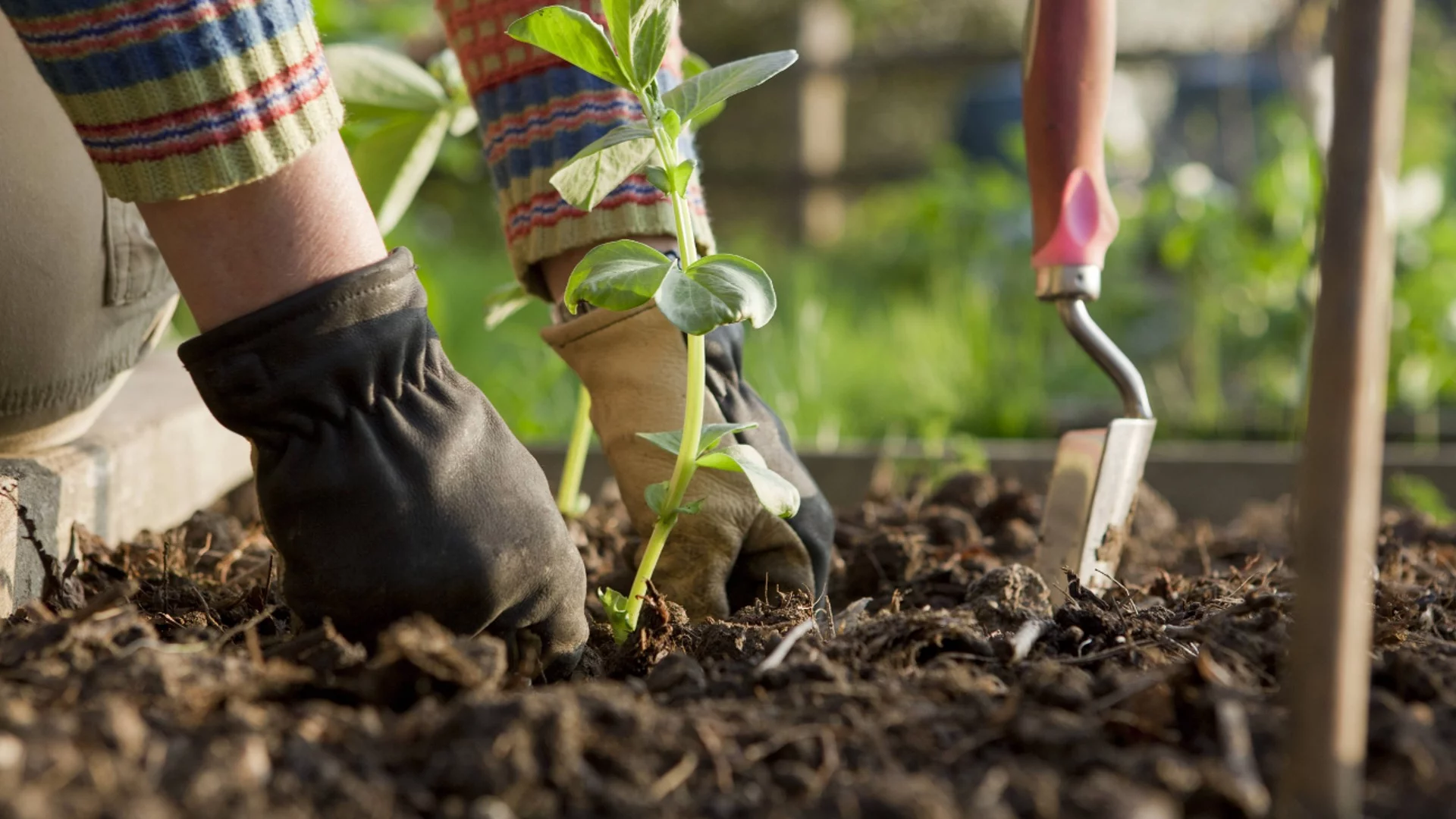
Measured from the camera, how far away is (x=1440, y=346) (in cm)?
295

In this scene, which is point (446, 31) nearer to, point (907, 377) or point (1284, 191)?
point (907, 377)

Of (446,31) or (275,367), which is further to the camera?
(446,31)

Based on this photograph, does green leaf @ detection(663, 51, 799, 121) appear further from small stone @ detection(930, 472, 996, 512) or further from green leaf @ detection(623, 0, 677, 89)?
small stone @ detection(930, 472, 996, 512)

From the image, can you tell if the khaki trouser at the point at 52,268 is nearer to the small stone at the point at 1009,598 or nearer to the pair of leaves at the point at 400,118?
the pair of leaves at the point at 400,118

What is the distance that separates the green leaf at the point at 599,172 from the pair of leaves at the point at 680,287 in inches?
1.6

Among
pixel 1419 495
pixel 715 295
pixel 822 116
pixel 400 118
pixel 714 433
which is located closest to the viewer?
pixel 715 295

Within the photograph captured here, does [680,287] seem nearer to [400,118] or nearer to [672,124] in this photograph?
[672,124]

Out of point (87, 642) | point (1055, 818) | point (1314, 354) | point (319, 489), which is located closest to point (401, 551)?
point (319, 489)

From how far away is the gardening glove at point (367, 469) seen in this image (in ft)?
2.85

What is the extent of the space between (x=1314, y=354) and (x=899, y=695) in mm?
347

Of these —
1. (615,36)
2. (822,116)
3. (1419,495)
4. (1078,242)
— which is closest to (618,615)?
(615,36)

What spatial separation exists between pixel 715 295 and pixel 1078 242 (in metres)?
0.54

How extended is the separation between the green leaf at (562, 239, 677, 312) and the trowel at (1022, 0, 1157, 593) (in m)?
0.52

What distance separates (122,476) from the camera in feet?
4.74
